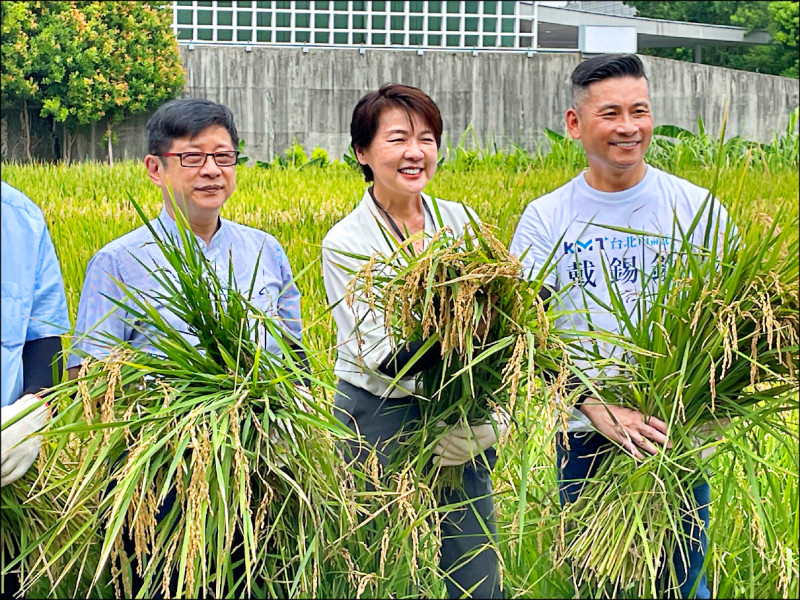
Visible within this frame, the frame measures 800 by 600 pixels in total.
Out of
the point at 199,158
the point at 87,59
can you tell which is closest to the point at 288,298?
the point at 199,158

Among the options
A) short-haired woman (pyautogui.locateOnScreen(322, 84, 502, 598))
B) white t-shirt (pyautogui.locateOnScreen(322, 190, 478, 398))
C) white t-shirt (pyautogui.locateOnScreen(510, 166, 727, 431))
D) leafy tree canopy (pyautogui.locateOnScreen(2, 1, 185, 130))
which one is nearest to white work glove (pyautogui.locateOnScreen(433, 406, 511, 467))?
short-haired woman (pyautogui.locateOnScreen(322, 84, 502, 598))

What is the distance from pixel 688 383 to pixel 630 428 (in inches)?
5.1

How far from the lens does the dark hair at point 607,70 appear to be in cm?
201

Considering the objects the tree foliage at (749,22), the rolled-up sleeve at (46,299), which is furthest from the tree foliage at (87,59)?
the rolled-up sleeve at (46,299)

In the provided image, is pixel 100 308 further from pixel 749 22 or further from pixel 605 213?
pixel 749 22

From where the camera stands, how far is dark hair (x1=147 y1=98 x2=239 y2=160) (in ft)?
6.22

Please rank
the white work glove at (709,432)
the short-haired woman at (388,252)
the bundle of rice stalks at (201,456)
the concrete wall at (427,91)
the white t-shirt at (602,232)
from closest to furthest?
the bundle of rice stalks at (201,456)
the white work glove at (709,432)
the short-haired woman at (388,252)
the white t-shirt at (602,232)
the concrete wall at (427,91)

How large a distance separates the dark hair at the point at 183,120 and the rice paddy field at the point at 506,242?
16.9 inches

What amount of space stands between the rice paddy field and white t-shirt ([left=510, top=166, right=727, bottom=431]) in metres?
0.07

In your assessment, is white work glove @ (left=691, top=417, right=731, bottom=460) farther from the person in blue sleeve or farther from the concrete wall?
the concrete wall

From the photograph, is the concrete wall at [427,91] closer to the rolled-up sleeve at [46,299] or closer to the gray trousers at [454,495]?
the gray trousers at [454,495]

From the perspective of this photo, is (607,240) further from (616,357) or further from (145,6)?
(145,6)

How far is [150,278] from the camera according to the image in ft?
5.96

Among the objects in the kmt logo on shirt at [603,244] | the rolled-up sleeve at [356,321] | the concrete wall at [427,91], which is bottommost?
the rolled-up sleeve at [356,321]
